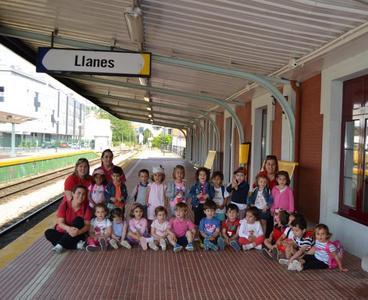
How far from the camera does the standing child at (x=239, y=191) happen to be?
6.81 m

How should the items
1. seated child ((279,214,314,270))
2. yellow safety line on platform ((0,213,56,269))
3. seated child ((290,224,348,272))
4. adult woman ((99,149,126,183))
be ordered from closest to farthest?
seated child ((290,224,348,272)) < seated child ((279,214,314,270)) < yellow safety line on platform ((0,213,56,269)) < adult woman ((99,149,126,183))

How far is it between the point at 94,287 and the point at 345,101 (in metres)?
4.42

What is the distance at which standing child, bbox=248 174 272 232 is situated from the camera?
6.41 metres

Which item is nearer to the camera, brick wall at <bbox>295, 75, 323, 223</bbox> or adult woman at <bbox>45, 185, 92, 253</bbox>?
adult woman at <bbox>45, 185, 92, 253</bbox>

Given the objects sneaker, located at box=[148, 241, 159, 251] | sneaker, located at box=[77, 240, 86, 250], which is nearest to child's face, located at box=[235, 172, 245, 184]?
sneaker, located at box=[148, 241, 159, 251]

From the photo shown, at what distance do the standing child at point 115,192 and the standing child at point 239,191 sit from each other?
1.60 m

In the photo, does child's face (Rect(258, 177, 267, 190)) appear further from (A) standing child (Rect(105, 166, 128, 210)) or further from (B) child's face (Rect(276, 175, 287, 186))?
(A) standing child (Rect(105, 166, 128, 210))

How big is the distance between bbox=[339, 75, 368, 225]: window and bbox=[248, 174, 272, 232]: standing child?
42.4 inches

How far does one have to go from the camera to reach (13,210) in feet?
38.8

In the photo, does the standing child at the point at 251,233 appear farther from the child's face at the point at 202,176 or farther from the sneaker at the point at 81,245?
the sneaker at the point at 81,245

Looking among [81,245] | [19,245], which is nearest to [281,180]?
[81,245]

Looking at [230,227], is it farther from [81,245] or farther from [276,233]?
[81,245]

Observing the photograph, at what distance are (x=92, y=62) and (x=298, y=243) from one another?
3.90m

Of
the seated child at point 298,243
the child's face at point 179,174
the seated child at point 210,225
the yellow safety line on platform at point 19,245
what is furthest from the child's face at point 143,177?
the seated child at point 298,243
